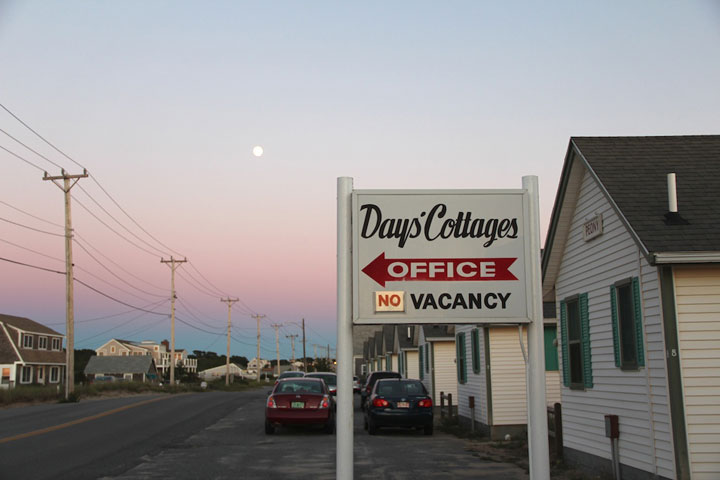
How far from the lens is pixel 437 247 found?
7.03 m

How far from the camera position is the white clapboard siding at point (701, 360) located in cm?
918

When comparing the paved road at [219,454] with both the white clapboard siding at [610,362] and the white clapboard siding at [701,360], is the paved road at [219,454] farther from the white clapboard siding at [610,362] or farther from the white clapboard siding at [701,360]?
the white clapboard siding at [701,360]

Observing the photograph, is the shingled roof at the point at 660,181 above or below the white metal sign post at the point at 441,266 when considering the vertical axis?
above

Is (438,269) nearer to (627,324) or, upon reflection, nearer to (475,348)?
(627,324)

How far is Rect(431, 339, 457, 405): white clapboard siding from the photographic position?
31.7 m

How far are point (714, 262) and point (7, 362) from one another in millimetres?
65286

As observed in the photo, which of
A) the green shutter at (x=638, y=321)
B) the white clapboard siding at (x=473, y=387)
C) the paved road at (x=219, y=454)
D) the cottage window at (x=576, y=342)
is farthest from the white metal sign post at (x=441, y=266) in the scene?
the white clapboard siding at (x=473, y=387)

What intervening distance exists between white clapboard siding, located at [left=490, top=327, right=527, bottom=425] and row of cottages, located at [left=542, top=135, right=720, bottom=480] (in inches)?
214

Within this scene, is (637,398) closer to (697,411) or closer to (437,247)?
(697,411)

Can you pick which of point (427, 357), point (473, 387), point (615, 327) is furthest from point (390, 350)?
point (615, 327)

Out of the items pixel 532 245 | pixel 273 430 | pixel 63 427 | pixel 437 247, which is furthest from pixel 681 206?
pixel 63 427

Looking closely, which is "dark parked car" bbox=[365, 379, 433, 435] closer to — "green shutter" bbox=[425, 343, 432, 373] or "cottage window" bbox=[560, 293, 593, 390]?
"cottage window" bbox=[560, 293, 593, 390]

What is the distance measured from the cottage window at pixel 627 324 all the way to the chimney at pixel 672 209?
3.38ft

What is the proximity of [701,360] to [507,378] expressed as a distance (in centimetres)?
1064
